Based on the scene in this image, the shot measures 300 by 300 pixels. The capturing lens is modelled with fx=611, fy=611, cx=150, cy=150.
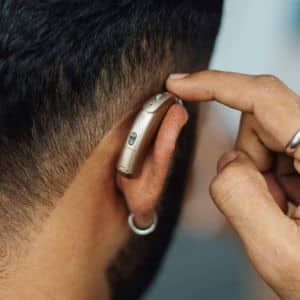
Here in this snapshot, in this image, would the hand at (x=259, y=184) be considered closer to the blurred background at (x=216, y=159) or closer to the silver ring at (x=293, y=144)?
the silver ring at (x=293, y=144)

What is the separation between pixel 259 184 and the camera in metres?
0.79

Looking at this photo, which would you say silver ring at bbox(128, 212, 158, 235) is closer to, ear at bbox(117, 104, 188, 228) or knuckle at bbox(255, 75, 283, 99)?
ear at bbox(117, 104, 188, 228)

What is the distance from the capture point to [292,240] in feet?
2.50

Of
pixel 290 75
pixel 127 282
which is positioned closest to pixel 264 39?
pixel 290 75

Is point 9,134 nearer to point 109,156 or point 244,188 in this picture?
point 109,156

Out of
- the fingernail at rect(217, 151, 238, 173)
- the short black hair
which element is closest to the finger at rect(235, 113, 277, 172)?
the fingernail at rect(217, 151, 238, 173)

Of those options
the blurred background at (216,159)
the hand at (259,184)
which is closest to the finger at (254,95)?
the hand at (259,184)

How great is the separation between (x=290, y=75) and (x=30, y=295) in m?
0.56

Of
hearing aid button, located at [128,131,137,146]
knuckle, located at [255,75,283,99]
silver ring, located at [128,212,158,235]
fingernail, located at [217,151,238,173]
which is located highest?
knuckle, located at [255,75,283,99]

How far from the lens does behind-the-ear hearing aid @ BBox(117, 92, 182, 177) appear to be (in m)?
0.78

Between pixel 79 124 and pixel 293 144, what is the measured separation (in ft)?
0.89

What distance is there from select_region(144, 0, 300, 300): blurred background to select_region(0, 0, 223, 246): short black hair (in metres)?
0.15

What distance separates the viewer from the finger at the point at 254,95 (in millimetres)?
767

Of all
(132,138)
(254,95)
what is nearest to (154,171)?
(132,138)
